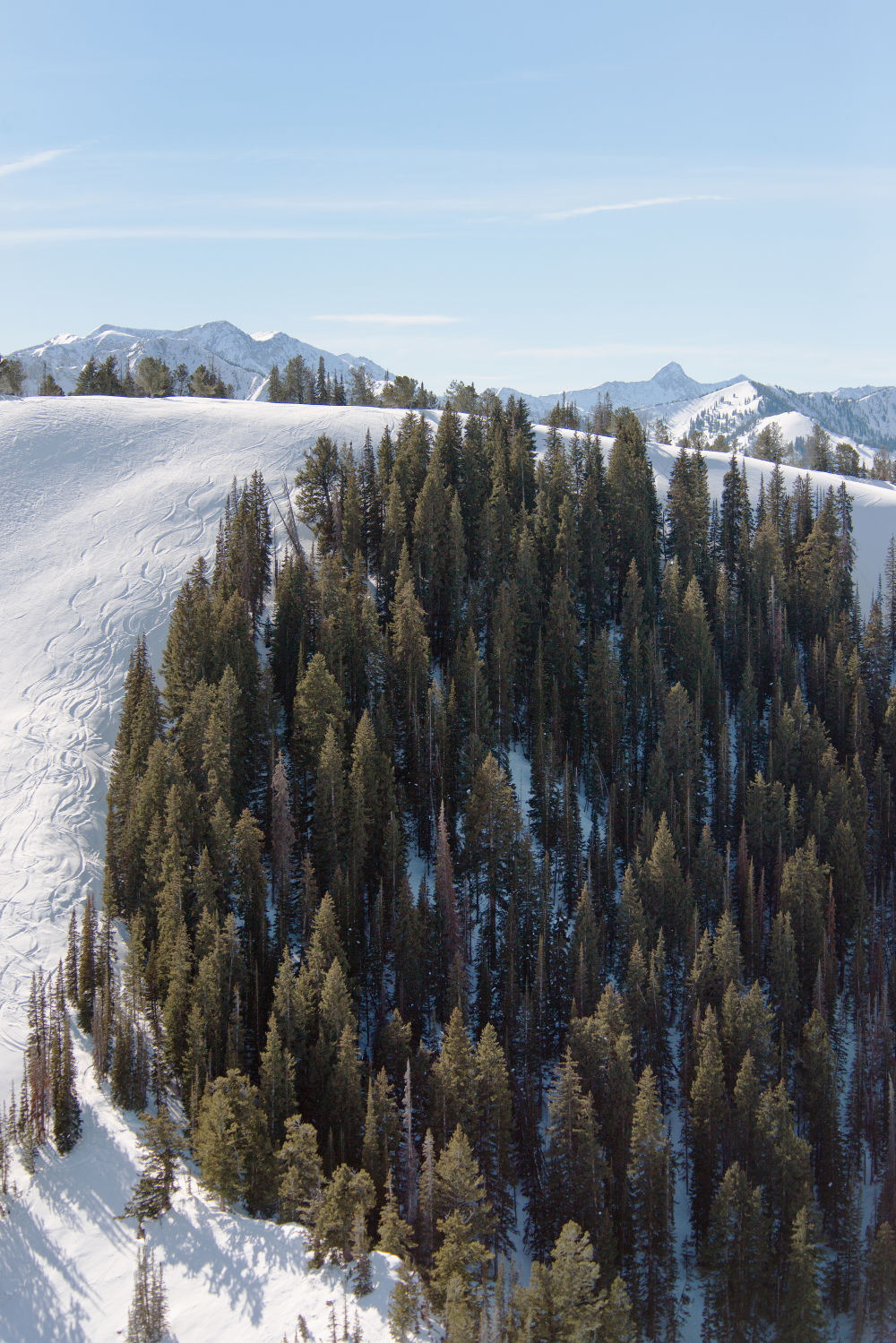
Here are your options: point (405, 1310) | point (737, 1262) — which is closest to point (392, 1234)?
point (405, 1310)

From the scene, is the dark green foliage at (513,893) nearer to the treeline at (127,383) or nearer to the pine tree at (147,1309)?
the pine tree at (147,1309)


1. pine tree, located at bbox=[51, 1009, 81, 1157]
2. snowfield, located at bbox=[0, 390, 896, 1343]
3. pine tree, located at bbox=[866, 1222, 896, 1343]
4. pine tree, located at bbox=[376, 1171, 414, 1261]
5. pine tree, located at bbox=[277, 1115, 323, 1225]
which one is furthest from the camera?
pine tree, located at bbox=[866, 1222, 896, 1343]

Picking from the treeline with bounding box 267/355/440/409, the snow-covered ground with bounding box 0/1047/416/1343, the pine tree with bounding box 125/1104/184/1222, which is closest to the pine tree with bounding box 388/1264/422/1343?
the snow-covered ground with bounding box 0/1047/416/1343

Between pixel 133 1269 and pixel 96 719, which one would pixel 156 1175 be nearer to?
pixel 133 1269

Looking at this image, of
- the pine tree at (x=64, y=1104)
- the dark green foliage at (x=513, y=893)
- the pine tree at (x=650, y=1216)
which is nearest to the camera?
the pine tree at (x=64, y=1104)

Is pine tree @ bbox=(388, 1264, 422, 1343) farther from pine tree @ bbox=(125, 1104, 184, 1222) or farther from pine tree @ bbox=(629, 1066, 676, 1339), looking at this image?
A: pine tree @ bbox=(629, 1066, 676, 1339)

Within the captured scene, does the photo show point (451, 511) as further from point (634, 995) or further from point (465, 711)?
point (634, 995)

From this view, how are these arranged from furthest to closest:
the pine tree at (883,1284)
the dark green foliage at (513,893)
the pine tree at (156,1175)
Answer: the pine tree at (883,1284) < the dark green foliage at (513,893) < the pine tree at (156,1175)

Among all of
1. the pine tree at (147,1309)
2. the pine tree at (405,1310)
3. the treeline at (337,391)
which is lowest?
the pine tree at (147,1309)

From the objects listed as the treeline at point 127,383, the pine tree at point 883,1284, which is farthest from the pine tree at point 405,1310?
the treeline at point 127,383
